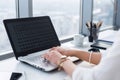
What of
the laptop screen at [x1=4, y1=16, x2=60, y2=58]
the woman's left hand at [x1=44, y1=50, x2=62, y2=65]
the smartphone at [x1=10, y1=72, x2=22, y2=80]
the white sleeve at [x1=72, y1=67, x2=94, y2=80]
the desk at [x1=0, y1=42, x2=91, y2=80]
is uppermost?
the laptop screen at [x1=4, y1=16, x2=60, y2=58]

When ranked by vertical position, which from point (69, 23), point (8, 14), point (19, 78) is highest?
point (8, 14)

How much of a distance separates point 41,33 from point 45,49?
0.11 metres

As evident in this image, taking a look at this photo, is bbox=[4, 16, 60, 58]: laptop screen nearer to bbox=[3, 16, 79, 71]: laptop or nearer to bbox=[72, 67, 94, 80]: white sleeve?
bbox=[3, 16, 79, 71]: laptop

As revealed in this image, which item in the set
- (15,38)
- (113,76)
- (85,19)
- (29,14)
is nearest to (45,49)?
(15,38)

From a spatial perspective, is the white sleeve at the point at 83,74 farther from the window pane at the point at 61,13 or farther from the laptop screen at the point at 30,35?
the window pane at the point at 61,13

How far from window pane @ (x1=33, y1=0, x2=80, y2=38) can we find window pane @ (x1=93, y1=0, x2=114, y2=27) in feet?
1.11

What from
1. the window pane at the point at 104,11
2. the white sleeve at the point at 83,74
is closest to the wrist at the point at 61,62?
the white sleeve at the point at 83,74

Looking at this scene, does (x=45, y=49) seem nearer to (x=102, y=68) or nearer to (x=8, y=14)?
(x=8, y=14)

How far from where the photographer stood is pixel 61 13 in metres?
2.09

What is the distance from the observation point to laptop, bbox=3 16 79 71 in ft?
3.83

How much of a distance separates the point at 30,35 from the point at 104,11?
72.8 inches

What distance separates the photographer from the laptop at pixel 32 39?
117cm

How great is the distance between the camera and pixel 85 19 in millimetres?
2344

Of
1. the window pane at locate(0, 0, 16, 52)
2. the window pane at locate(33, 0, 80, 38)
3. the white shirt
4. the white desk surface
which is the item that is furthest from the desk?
the window pane at locate(33, 0, 80, 38)
